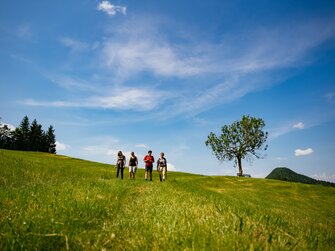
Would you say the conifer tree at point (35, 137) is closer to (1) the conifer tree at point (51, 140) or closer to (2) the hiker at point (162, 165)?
(1) the conifer tree at point (51, 140)

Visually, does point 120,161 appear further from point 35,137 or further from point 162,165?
point 35,137

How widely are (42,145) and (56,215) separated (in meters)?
132

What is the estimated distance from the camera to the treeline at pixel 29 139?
118 meters

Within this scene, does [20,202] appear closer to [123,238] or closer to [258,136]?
[123,238]

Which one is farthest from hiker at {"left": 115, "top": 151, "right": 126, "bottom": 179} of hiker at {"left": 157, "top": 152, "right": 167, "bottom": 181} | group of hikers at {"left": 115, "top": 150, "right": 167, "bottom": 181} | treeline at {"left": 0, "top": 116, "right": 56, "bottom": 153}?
treeline at {"left": 0, "top": 116, "right": 56, "bottom": 153}

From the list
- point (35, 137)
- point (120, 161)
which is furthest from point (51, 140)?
point (120, 161)

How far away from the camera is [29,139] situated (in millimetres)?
119438

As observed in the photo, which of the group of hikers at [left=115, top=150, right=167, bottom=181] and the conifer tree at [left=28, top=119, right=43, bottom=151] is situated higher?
the conifer tree at [left=28, top=119, right=43, bottom=151]

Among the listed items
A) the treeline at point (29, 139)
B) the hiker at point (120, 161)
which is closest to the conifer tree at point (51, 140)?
the treeline at point (29, 139)

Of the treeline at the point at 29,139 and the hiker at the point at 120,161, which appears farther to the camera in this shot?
the treeline at the point at 29,139

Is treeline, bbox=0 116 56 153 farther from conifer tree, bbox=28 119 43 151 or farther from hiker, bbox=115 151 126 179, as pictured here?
hiker, bbox=115 151 126 179

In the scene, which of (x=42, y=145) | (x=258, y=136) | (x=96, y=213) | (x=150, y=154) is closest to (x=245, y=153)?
Answer: (x=258, y=136)

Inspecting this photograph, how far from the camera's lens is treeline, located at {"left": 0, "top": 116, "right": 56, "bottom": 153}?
4637 inches

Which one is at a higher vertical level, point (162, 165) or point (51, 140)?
point (51, 140)
